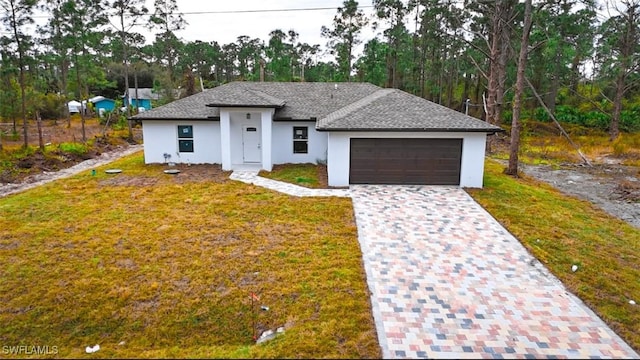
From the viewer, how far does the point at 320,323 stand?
17.6 feet

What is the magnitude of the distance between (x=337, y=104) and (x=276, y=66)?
76.9 feet

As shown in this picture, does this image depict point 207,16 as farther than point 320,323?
Yes

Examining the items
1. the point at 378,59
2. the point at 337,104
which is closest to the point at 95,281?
the point at 337,104

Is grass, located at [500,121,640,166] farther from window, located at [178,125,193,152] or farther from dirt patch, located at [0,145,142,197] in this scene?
dirt patch, located at [0,145,142,197]

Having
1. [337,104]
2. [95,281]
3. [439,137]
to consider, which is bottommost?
[95,281]

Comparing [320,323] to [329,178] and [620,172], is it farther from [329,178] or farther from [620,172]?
[620,172]

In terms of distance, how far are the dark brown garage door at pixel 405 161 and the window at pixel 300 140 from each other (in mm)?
4274

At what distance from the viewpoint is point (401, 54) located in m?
35.8

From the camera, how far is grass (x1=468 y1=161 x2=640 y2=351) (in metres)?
6.06

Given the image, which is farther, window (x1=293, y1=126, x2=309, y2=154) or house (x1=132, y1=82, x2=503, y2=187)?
window (x1=293, y1=126, x2=309, y2=154)

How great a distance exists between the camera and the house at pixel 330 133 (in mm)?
13555

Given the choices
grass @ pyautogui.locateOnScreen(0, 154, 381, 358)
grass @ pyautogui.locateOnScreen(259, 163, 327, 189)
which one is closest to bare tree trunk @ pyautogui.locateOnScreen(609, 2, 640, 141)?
grass @ pyautogui.locateOnScreen(259, 163, 327, 189)

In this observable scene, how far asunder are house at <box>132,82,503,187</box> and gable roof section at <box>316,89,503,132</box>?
4 centimetres

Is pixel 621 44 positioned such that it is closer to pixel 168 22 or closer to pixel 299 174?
pixel 299 174
